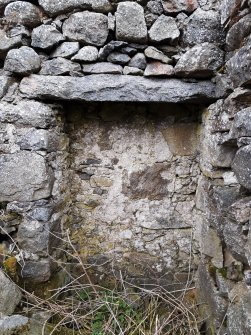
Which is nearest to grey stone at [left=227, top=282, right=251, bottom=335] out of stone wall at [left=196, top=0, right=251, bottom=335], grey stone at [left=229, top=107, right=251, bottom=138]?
stone wall at [left=196, top=0, right=251, bottom=335]

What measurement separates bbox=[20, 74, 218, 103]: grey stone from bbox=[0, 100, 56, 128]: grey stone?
11cm

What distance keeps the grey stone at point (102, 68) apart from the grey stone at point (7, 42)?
491 millimetres

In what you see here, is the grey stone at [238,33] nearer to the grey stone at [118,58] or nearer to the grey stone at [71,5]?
the grey stone at [118,58]

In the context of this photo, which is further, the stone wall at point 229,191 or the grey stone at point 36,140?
the grey stone at point 36,140

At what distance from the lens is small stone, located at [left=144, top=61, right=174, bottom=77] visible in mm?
2152

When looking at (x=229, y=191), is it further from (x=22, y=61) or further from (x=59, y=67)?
(x=22, y=61)

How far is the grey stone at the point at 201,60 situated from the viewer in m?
2.07

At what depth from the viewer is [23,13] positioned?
2.16 meters

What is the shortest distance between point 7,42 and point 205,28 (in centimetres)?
138

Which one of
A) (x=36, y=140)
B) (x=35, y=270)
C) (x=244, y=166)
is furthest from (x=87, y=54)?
(x=35, y=270)

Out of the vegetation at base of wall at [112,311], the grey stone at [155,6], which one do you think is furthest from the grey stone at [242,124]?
the vegetation at base of wall at [112,311]

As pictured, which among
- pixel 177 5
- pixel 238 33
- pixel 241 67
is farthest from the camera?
pixel 177 5

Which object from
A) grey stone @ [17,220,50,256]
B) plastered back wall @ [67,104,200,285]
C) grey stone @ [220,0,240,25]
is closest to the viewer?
grey stone @ [220,0,240,25]

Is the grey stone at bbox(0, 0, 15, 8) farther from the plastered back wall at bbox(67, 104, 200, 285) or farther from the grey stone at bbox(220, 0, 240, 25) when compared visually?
the grey stone at bbox(220, 0, 240, 25)
